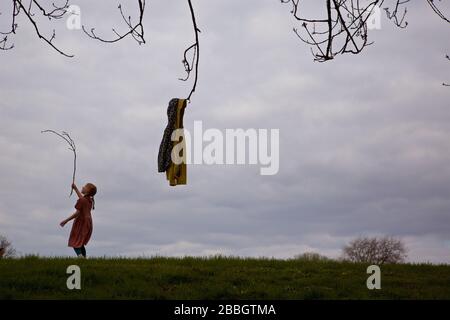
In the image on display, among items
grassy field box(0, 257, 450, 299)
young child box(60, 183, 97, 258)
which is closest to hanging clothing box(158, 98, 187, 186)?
grassy field box(0, 257, 450, 299)

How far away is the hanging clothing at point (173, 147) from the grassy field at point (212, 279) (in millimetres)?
2324

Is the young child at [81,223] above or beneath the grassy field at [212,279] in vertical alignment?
above

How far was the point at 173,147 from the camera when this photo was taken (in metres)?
8.67

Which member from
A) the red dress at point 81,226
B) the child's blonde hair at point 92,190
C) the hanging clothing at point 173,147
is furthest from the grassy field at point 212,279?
the hanging clothing at point 173,147

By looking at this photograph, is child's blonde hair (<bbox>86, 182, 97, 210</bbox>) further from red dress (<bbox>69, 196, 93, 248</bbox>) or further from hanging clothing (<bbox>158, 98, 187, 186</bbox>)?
hanging clothing (<bbox>158, 98, 187, 186</bbox>)

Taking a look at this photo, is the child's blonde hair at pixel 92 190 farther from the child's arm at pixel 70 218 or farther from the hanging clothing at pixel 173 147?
the hanging clothing at pixel 173 147

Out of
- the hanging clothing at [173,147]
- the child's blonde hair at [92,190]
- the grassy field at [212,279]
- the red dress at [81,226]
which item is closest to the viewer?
the hanging clothing at [173,147]

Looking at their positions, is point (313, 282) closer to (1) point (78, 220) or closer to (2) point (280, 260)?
(2) point (280, 260)

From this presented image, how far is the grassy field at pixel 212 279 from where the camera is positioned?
10453 mm

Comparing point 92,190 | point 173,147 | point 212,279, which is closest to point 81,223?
point 92,190
